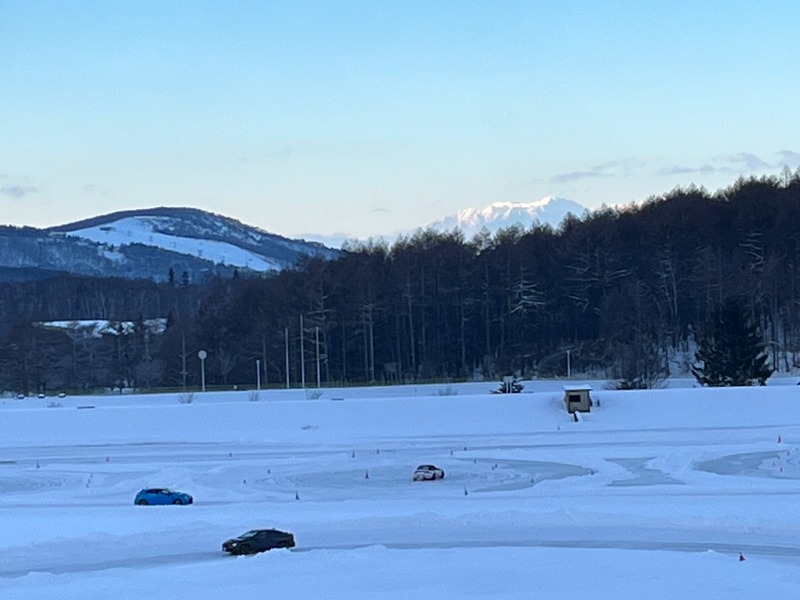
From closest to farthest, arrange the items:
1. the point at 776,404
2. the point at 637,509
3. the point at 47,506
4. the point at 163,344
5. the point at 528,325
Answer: the point at 637,509, the point at 47,506, the point at 776,404, the point at 528,325, the point at 163,344

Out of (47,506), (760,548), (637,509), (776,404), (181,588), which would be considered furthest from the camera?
(776,404)

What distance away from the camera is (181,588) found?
1653 cm

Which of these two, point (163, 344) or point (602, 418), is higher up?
point (163, 344)

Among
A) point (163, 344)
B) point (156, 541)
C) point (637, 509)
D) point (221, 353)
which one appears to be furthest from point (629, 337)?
point (156, 541)

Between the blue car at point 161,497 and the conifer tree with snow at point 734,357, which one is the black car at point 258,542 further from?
the conifer tree with snow at point 734,357

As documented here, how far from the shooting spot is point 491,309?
77.6m

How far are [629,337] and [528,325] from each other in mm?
8504

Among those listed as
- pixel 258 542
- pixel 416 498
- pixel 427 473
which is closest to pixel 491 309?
pixel 427 473

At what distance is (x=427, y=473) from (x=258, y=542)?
408 inches

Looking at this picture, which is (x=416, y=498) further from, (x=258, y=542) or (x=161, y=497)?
(x=258, y=542)

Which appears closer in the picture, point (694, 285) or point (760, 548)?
point (760, 548)

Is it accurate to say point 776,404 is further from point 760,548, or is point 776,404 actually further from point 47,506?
point 47,506

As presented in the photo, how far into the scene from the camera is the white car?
29.1 meters

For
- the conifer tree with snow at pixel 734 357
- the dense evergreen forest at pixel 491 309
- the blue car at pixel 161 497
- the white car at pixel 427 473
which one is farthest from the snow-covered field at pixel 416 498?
the dense evergreen forest at pixel 491 309
